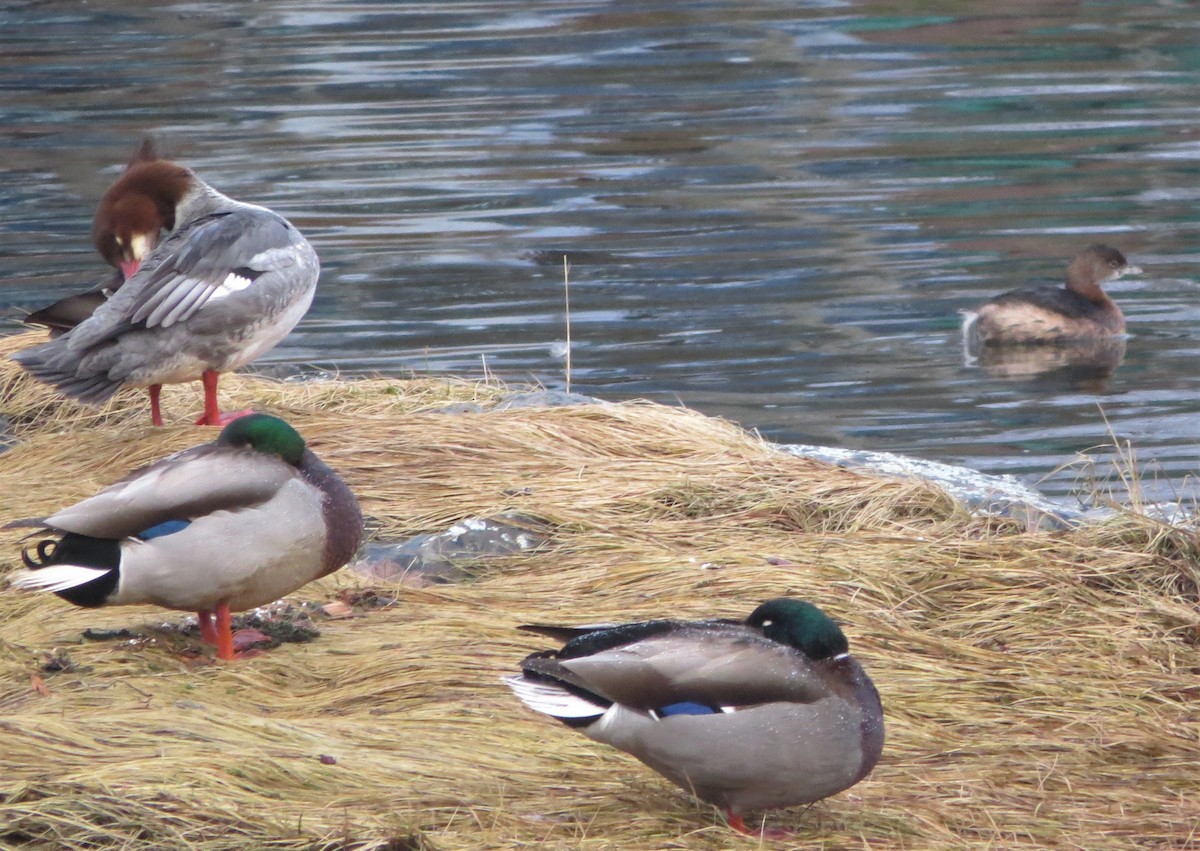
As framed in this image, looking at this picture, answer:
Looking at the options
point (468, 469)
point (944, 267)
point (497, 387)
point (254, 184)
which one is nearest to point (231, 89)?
point (254, 184)

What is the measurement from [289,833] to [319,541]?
1129 millimetres

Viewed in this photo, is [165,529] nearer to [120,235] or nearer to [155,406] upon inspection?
[155,406]

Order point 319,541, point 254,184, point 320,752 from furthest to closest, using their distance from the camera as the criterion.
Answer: point 254,184
point 319,541
point 320,752

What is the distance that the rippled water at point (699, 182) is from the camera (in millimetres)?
10008

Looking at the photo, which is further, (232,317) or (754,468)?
(232,317)

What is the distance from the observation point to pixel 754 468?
19.4 ft

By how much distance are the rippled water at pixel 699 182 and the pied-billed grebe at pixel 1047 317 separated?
270 millimetres

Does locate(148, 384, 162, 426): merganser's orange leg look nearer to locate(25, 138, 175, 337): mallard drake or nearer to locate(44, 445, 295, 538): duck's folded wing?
locate(25, 138, 175, 337): mallard drake

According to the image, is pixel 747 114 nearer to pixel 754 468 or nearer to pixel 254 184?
pixel 254 184

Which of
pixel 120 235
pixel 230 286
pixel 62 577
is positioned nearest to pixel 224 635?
pixel 62 577

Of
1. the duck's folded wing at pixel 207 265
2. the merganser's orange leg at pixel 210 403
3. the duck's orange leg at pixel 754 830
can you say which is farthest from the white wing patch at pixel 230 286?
the duck's orange leg at pixel 754 830

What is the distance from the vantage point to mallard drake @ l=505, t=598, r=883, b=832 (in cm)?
332

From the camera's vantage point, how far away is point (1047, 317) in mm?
10688

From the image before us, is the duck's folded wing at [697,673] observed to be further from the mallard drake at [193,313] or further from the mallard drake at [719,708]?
the mallard drake at [193,313]
